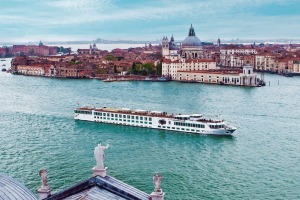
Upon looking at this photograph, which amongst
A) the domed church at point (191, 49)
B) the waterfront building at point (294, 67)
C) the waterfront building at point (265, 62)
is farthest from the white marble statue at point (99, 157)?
the domed church at point (191, 49)

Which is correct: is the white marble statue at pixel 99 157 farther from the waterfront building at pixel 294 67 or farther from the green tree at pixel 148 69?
the waterfront building at pixel 294 67

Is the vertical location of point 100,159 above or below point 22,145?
above

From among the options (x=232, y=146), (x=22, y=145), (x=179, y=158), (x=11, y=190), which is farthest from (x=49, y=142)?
(x=11, y=190)

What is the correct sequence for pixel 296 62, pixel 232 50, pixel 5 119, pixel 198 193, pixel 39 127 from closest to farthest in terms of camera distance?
pixel 198 193 < pixel 39 127 < pixel 5 119 < pixel 296 62 < pixel 232 50

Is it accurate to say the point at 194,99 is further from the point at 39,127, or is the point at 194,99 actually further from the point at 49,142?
the point at 49,142

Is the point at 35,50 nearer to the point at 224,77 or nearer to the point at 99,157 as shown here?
the point at 224,77

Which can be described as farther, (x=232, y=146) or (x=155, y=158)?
(x=232, y=146)
